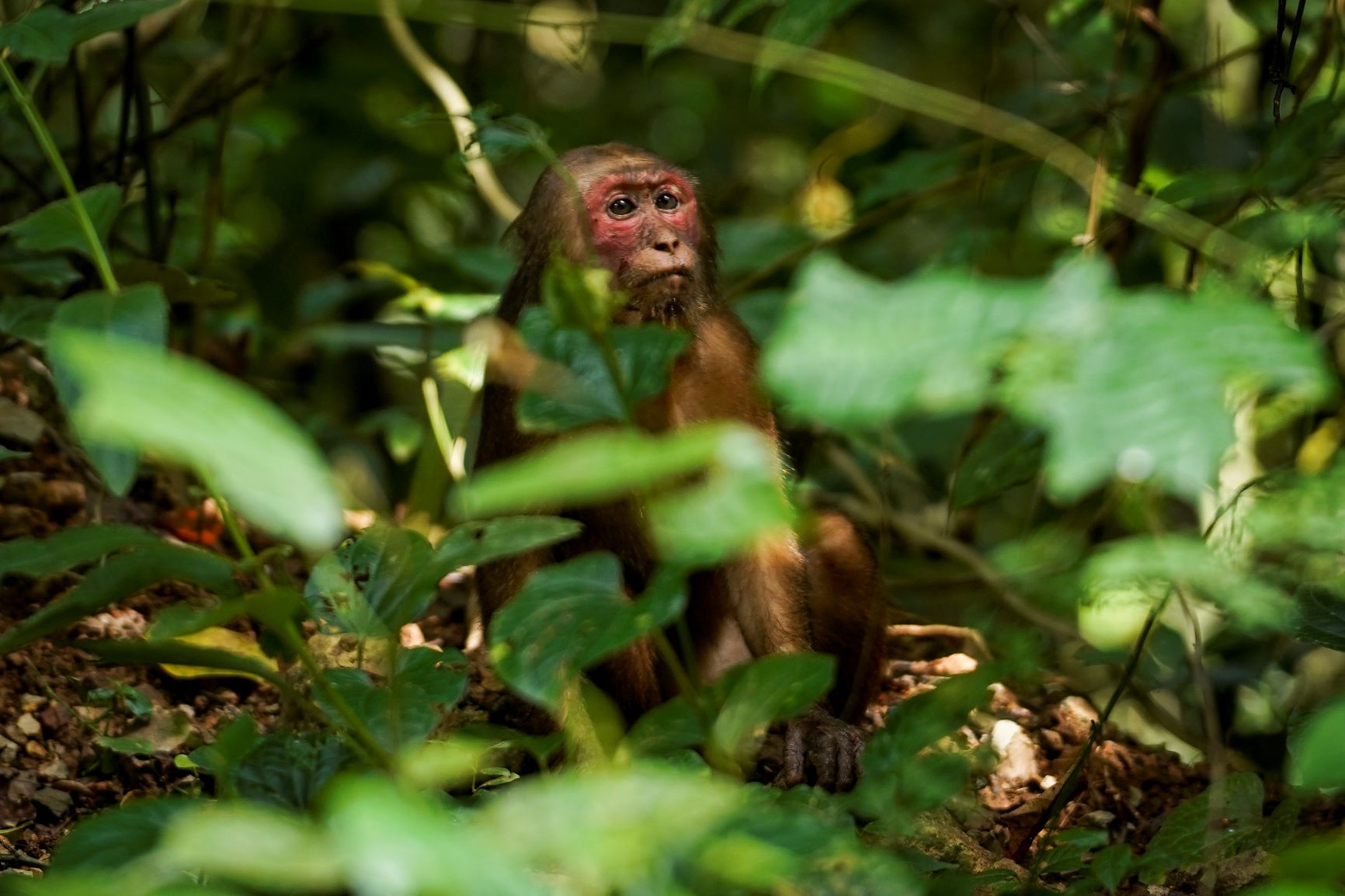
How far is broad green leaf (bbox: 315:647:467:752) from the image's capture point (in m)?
2.80

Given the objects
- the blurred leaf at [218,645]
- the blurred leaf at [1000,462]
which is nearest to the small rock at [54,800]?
the blurred leaf at [218,645]

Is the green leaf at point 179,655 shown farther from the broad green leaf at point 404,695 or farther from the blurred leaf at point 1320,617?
the blurred leaf at point 1320,617

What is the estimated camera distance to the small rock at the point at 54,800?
13.6 feet

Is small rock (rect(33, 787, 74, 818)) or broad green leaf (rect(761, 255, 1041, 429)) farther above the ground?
broad green leaf (rect(761, 255, 1041, 429))

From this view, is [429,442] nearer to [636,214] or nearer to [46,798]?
[636,214]

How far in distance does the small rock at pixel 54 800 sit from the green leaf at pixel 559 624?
7.27ft

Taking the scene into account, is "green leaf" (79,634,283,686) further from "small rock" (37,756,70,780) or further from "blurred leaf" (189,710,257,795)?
"small rock" (37,756,70,780)

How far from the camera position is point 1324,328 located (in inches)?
172

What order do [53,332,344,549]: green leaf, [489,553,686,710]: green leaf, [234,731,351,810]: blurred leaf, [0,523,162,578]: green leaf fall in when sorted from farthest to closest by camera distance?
[234,731,351,810]: blurred leaf < [0,523,162,578]: green leaf < [489,553,686,710]: green leaf < [53,332,344,549]: green leaf

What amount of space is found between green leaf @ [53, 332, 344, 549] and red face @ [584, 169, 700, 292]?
3470mm

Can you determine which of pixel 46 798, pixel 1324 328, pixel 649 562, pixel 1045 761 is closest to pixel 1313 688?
pixel 1045 761

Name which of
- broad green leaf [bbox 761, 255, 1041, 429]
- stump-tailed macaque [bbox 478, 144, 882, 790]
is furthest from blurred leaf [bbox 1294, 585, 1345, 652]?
broad green leaf [bbox 761, 255, 1041, 429]

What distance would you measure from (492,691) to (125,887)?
3365 millimetres

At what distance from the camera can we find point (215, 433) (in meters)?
1.54
